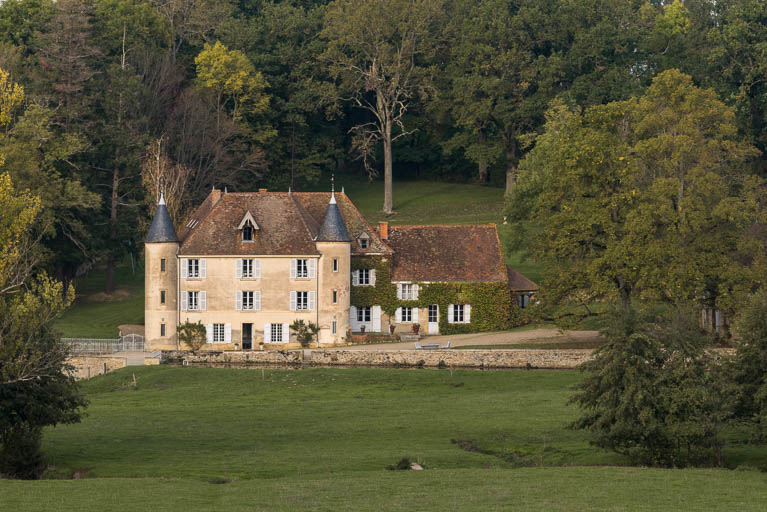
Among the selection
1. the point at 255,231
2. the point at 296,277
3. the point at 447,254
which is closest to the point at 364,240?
the point at 447,254

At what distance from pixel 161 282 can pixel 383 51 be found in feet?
116

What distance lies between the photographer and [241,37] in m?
95.9

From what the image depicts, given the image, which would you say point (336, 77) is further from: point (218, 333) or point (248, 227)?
point (218, 333)

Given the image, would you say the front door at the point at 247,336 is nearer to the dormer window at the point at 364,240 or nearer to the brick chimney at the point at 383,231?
the dormer window at the point at 364,240

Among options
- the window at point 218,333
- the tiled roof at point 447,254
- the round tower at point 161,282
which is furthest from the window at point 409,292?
the round tower at point 161,282

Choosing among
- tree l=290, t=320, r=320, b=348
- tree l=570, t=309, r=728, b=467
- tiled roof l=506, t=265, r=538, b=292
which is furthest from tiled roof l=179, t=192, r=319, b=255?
tree l=570, t=309, r=728, b=467

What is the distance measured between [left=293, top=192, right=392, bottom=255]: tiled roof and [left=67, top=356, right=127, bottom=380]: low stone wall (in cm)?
1398

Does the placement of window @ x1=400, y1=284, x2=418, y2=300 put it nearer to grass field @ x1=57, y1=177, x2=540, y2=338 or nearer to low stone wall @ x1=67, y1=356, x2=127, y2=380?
grass field @ x1=57, y1=177, x2=540, y2=338

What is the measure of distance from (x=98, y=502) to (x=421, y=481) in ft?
26.0

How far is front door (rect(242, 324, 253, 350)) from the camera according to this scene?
6247 centimetres

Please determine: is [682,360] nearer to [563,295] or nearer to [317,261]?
[563,295]

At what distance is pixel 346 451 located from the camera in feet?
117

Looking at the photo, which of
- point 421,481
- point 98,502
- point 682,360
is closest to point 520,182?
point 682,360

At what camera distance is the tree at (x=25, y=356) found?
31297 millimetres
